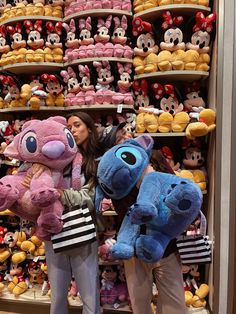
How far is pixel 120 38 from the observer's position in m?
1.93

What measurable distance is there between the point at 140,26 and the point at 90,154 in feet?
2.91

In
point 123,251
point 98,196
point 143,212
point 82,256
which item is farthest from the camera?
point 82,256

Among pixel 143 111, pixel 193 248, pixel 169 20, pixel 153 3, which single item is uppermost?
pixel 153 3

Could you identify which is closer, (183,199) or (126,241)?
(183,199)

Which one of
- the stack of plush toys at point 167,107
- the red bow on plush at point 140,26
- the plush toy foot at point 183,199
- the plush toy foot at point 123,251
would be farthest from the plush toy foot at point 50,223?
the red bow on plush at point 140,26

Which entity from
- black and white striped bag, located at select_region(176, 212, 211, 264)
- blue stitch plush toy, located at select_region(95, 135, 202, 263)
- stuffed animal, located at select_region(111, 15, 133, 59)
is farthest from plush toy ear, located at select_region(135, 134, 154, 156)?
stuffed animal, located at select_region(111, 15, 133, 59)

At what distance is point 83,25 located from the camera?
1.96 m

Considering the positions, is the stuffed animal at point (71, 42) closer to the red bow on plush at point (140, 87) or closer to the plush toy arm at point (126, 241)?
the red bow on plush at point (140, 87)

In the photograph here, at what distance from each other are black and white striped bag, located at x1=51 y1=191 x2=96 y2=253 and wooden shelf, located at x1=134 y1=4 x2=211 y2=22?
125cm

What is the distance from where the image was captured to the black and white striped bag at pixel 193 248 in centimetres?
141

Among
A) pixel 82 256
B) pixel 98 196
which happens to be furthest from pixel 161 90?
pixel 82 256

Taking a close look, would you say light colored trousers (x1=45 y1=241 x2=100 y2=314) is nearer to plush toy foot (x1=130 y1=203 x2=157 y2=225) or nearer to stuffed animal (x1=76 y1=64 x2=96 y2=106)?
plush toy foot (x1=130 y1=203 x2=157 y2=225)

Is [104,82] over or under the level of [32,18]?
under

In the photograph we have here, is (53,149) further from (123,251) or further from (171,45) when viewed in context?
(171,45)
